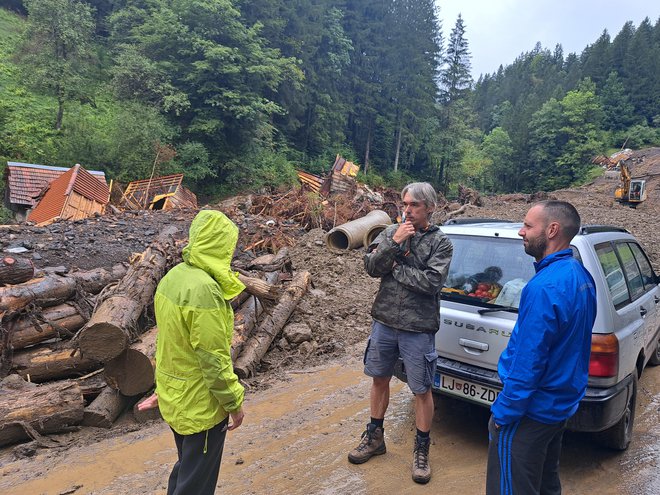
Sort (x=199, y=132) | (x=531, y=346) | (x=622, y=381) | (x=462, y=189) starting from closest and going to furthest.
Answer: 1. (x=531, y=346)
2. (x=622, y=381)
3. (x=199, y=132)
4. (x=462, y=189)

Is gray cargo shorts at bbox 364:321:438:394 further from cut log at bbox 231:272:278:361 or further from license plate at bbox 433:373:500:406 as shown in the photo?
cut log at bbox 231:272:278:361

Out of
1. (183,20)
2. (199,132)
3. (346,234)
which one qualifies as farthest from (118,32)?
(346,234)

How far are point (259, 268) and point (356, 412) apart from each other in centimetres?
405

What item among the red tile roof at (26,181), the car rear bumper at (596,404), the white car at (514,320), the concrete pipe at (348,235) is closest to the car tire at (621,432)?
the white car at (514,320)

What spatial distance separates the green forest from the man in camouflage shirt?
65.3 feet

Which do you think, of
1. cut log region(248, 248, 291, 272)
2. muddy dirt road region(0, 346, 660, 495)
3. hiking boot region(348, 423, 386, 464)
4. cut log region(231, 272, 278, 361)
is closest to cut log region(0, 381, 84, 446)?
muddy dirt road region(0, 346, 660, 495)

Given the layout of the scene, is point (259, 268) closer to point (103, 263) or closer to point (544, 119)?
point (103, 263)

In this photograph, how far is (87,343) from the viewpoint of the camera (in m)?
4.14

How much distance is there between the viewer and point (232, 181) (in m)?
25.6

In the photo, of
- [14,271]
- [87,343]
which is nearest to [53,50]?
[14,271]

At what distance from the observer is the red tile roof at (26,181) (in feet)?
52.4

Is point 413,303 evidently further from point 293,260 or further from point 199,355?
point 293,260

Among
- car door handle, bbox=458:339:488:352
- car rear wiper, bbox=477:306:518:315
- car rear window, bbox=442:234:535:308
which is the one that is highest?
car rear window, bbox=442:234:535:308

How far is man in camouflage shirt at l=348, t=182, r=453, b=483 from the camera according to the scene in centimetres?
312
